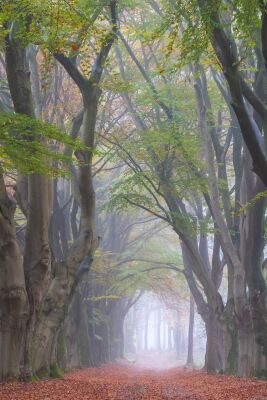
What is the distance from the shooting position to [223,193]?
15219 mm

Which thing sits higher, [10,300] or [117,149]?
[117,149]

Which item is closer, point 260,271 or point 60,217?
point 260,271

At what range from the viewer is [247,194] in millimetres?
11969

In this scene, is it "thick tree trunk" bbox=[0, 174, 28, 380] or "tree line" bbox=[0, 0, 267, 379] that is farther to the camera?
"thick tree trunk" bbox=[0, 174, 28, 380]

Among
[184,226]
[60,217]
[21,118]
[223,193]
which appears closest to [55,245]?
[60,217]

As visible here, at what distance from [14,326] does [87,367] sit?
12121 mm

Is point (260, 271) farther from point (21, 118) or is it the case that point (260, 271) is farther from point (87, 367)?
point (87, 367)

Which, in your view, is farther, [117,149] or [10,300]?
[117,149]

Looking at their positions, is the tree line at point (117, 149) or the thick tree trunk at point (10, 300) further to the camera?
the thick tree trunk at point (10, 300)

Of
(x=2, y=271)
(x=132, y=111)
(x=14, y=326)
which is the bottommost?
(x=14, y=326)

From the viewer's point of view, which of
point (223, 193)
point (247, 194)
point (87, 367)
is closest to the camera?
point (247, 194)

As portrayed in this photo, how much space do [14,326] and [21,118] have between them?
4118 mm

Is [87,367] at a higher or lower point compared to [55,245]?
lower

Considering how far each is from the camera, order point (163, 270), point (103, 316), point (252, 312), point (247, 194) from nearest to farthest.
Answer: point (247, 194), point (252, 312), point (103, 316), point (163, 270)
